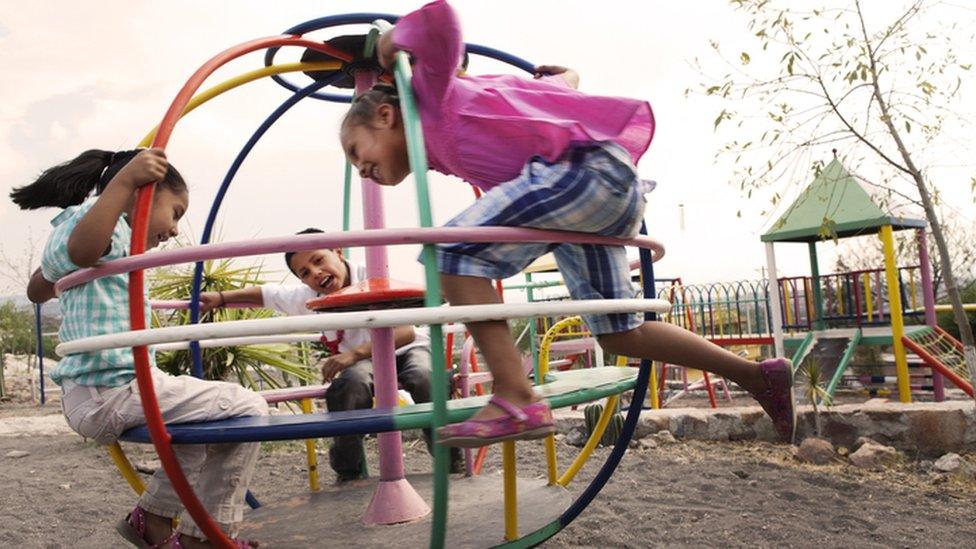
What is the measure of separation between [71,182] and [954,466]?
417 cm

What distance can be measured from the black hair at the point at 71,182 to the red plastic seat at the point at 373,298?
523 mm

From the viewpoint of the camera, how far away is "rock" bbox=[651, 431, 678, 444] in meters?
5.36

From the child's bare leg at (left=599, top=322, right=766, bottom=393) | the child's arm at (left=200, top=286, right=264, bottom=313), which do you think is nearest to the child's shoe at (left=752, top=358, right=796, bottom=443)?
the child's bare leg at (left=599, top=322, right=766, bottom=393)

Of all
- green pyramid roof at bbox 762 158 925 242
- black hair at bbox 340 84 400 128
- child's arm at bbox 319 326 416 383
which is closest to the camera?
black hair at bbox 340 84 400 128

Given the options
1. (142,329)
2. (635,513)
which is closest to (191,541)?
(142,329)

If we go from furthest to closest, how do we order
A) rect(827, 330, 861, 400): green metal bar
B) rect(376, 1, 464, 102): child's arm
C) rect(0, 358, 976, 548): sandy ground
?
rect(827, 330, 861, 400): green metal bar, rect(0, 358, 976, 548): sandy ground, rect(376, 1, 464, 102): child's arm

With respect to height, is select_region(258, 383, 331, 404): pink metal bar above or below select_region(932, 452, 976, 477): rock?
above

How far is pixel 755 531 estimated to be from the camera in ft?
10.6

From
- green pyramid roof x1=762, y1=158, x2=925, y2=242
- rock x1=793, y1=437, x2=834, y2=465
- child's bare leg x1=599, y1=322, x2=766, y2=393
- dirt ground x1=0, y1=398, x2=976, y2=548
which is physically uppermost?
green pyramid roof x1=762, y1=158, x2=925, y2=242

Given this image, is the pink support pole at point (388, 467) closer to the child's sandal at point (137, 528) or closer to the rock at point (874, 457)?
the child's sandal at point (137, 528)

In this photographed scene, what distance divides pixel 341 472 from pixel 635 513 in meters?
1.20

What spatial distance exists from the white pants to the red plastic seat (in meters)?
0.48

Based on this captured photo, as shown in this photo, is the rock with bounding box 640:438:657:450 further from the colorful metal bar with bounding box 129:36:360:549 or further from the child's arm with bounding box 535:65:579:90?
the colorful metal bar with bounding box 129:36:360:549

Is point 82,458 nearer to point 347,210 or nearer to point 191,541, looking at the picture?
point 347,210
